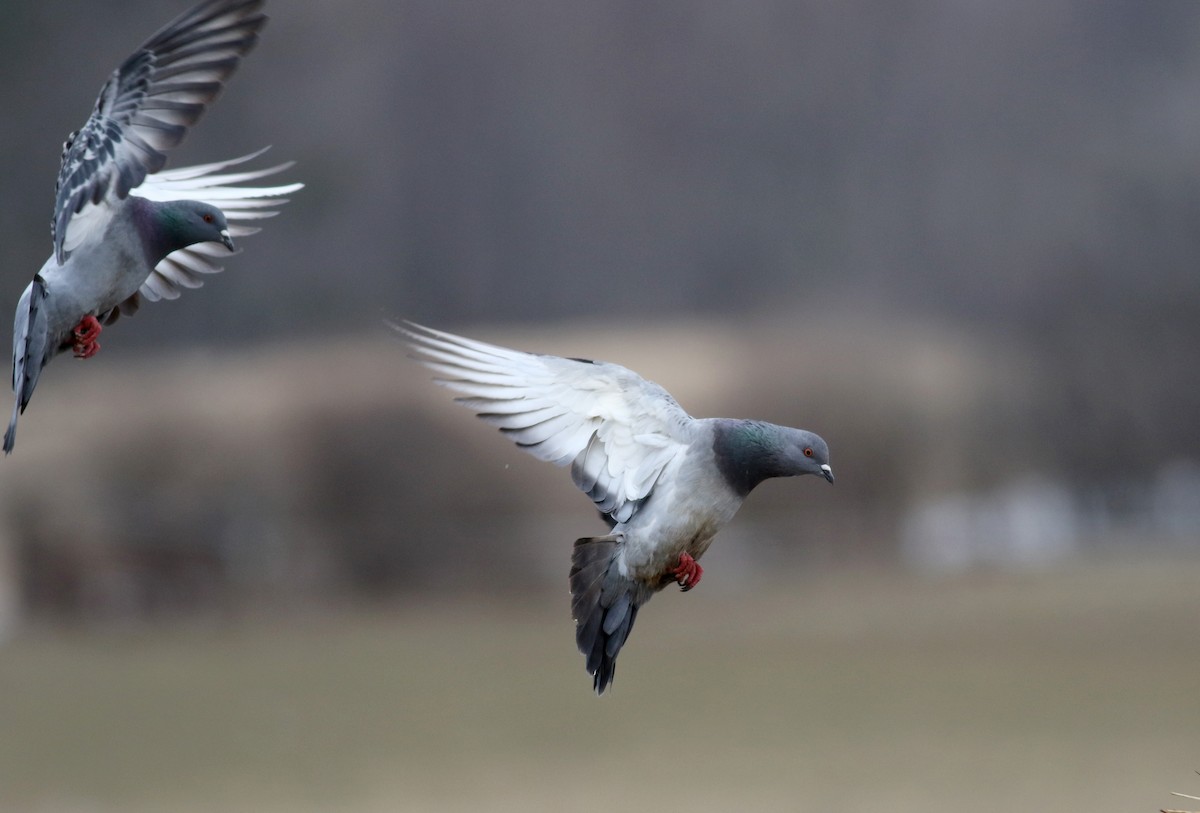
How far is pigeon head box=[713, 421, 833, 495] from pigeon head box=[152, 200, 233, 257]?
2.79ft

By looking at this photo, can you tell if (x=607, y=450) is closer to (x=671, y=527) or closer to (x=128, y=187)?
(x=671, y=527)

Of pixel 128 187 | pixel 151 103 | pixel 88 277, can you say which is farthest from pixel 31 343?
pixel 151 103

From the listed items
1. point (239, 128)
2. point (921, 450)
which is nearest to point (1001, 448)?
point (921, 450)

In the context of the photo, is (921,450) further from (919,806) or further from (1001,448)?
(919,806)

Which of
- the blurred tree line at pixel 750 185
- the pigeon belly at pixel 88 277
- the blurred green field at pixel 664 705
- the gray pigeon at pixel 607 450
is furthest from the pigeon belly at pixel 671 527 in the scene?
the blurred tree line at pixel 750 185

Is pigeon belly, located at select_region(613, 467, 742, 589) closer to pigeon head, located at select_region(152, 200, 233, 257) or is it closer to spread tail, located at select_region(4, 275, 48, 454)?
pigeon head, located at select_region(152, 200, 233, 257)

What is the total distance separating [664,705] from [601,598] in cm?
716

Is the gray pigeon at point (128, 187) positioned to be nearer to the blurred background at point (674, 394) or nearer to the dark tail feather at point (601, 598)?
the dark tail feather at point (601, 598)

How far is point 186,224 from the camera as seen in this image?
223 centimetres

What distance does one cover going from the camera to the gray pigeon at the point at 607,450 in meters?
2.49

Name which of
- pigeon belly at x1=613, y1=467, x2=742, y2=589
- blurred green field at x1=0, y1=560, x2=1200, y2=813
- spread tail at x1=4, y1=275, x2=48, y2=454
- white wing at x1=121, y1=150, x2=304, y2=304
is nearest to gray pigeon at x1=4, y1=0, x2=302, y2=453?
spread tail at x1=4, y1=275, x2=48, y2=454

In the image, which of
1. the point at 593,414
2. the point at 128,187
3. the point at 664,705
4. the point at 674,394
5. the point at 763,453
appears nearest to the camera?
the point at 128,187

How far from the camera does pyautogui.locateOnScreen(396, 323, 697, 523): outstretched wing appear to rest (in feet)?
8.31

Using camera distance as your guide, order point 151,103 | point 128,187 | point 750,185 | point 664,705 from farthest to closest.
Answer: point 750,185
point 664,705
point 151,103
point 128,187
